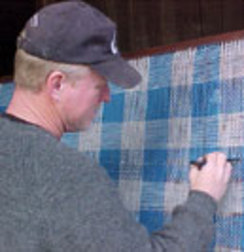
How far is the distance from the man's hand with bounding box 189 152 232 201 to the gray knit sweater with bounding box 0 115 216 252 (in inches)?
5.3

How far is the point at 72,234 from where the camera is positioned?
3.01ft

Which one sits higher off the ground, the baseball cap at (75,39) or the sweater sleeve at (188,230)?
the baseball cap at (75,39)

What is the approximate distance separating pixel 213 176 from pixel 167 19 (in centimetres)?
106

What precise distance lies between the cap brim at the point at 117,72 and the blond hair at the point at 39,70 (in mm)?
26

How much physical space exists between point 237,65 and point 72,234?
Result: 24.0 inches

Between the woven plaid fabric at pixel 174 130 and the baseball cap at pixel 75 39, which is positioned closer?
the baseball cap at pixel 75 39

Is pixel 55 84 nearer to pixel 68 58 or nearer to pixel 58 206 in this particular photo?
A: pixel 68 58

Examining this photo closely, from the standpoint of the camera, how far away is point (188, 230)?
100 cm

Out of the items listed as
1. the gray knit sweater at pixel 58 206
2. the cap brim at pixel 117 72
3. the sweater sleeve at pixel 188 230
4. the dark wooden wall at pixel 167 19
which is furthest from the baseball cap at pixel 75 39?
the dark wooden wall at pixel 167 19

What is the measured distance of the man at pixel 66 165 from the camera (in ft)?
3.03

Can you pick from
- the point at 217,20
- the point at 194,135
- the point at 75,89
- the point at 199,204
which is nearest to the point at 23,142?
the point at 75,89

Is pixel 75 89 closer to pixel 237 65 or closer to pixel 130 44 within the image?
pixel 237 65

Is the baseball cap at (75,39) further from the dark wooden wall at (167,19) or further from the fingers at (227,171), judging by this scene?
the dark wooden wall at (167,19)

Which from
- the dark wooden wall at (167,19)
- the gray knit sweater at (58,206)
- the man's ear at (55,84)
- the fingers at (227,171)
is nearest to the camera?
the gray knit sweater at (58,206)
